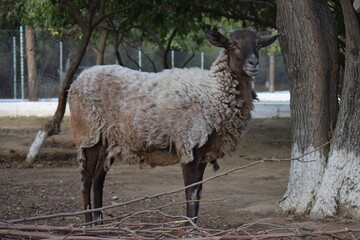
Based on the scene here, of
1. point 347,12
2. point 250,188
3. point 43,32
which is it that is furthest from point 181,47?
point 347,12

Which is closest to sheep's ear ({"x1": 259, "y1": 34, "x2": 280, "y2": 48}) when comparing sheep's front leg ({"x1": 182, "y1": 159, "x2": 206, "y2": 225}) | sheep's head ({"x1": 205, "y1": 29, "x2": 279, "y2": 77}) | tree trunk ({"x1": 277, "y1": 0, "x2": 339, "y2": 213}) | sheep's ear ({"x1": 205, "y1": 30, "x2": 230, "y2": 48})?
sheep's head ({"x1": 205, "y1": 29, "x2": 279, "y2": 77})

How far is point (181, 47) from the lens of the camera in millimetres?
33656

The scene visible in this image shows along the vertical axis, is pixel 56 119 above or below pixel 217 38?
below

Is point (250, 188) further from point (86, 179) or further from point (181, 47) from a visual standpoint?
point (181, 47)

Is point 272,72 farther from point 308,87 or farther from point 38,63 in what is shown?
point 308,87

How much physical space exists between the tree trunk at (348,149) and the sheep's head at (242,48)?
1058 millimetres

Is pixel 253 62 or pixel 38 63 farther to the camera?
pixel 38 63

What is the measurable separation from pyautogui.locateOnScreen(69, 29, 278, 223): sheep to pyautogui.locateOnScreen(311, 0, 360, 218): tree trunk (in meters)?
0.92

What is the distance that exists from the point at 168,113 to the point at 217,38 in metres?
0.97

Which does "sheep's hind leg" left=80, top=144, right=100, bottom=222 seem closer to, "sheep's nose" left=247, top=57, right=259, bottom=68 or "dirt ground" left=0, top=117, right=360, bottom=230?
"dirt ground" left=0, top=117, right=360, bottom=230

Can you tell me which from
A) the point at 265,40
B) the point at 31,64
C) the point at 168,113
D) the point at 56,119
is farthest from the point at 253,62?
the point at 31,64

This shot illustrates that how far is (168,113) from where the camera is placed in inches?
278

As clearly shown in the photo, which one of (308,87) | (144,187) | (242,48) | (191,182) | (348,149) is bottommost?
(144,187)

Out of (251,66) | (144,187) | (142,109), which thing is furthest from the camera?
(144,187)
